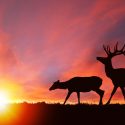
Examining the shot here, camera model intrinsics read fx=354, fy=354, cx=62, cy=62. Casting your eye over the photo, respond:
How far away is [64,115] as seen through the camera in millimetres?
17938

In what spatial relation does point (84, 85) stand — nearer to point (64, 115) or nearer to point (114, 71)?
point (114, 71)

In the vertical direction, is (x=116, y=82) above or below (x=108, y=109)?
above

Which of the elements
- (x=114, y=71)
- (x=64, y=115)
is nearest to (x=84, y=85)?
(x=114, y=71)

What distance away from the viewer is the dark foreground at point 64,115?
16539 millimetres

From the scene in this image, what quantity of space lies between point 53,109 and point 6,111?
10.8ft

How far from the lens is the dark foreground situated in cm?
1654

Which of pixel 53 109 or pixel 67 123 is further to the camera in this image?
pixel 53 109

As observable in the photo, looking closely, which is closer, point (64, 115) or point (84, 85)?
point (64, 115)

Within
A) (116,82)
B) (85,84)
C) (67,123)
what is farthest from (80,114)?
(85,84)

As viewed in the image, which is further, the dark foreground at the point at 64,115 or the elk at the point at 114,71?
the elk at the point at 114,71

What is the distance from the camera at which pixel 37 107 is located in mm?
21047

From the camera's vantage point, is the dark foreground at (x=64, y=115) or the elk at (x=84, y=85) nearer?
the dark foreground at (x=64, y=115)

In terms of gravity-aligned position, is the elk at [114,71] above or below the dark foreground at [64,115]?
above

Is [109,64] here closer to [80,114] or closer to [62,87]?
[62,87]
